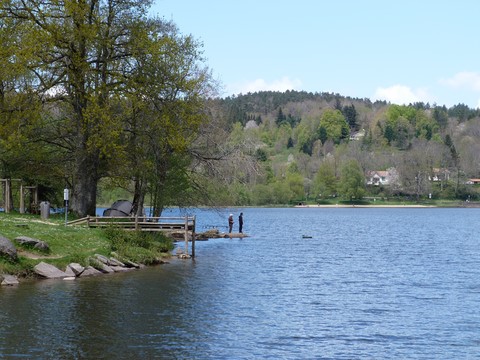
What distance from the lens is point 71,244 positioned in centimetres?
4031

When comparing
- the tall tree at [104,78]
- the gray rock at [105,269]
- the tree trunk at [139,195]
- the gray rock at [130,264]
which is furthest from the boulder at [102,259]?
the tree trunk at [139,195]

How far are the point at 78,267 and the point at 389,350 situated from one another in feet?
60.9

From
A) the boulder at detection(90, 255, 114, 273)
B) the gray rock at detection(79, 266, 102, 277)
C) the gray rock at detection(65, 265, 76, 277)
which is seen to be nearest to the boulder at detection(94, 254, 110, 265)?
the boulder at detection(90, 255, 114, 273)

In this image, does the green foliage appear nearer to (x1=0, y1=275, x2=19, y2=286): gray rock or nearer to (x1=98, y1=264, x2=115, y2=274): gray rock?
(x1=98, y1=264, x2=115, y2=274): gray rock

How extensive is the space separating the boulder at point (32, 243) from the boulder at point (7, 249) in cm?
238

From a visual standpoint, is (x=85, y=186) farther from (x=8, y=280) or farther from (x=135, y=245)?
(x=8, y=280)

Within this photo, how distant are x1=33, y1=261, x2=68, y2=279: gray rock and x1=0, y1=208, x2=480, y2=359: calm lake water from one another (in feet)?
3.04

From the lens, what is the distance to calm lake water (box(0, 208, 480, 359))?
23.1 metres

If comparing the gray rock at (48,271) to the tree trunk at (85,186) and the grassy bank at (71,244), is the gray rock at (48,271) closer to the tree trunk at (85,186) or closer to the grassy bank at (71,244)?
the grassy bank at (71,244)

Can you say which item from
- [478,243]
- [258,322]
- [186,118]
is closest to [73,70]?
[186,118]

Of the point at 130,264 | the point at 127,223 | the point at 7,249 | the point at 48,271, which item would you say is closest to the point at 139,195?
the point at 127,223

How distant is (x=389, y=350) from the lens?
23.5 m

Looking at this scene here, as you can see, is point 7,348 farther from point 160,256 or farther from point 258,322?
point 160,256

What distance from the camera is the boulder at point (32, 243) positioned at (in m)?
37.2
